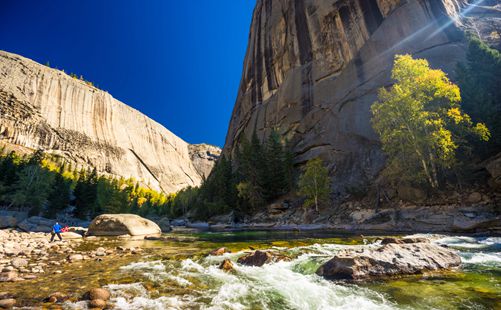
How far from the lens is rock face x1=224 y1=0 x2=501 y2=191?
3738 cm

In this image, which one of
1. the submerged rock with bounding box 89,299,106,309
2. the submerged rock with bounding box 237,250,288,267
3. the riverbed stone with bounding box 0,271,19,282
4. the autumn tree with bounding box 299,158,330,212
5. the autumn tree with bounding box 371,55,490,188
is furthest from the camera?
the autumn tree with bounding box 299,158,330,212

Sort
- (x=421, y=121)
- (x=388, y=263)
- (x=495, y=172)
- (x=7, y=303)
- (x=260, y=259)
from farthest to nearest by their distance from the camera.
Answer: (x=421, y=121), (x=495, y=172), (x=260, y=259), (x=388, y=263), (x=7, y=303)

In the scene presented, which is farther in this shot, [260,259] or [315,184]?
[315,184]

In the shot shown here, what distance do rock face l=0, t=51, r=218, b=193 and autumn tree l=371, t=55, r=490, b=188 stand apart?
14226 centimetres

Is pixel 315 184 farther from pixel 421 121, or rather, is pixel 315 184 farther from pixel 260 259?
pixel 260 259

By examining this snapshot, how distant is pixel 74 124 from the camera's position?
136625 mm

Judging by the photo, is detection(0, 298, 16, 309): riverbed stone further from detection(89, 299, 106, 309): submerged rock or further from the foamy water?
detection(89, 299, 106, 309): submerged rock

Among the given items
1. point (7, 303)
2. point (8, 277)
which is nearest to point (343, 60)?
point (8, 277)

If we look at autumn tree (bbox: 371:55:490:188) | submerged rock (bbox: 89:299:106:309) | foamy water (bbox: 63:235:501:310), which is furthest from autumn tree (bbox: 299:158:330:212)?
submerged rock (bbox: 89:299:106:309)

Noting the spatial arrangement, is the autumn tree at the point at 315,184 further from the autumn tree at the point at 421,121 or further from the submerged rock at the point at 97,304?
the submerged rock at the point at 97,304

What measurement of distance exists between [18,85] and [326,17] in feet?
492

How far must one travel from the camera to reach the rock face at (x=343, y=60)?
123ft

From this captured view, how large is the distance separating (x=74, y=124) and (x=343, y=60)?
464 feet

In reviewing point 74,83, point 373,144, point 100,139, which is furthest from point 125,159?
point 373,144
